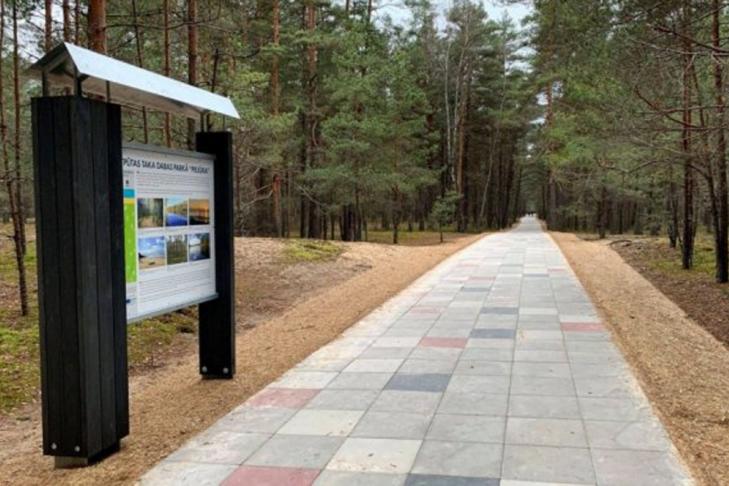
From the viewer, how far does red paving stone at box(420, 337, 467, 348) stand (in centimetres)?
679

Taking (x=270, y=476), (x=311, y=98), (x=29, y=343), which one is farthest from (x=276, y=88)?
(x=270, y=476)

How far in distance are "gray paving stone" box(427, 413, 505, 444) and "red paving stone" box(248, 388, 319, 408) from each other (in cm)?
114

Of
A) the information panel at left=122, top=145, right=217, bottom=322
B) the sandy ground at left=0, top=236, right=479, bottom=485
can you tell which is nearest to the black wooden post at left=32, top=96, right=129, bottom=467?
the sandy ground at left=0, top=236, right=479, bottom=485

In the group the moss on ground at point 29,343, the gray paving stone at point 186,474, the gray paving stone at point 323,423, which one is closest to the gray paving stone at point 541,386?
the gray paving stone at point 323,423

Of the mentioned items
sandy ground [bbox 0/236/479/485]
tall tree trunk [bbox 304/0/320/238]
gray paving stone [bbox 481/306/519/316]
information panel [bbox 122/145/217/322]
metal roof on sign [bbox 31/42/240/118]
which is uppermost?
tall tree trunk [bbox 304/0/320/238]

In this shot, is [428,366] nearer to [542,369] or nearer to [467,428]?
[542,369]

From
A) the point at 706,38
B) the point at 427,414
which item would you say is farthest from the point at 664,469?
the point at 706,38

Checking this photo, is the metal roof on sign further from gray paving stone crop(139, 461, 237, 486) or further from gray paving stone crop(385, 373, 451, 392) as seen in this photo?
gray paving stone crop(385, 373, 451, 392)

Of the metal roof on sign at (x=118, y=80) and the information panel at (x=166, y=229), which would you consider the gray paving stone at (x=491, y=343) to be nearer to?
the information panel at (x=166, y=229)

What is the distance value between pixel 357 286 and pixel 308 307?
2410 millimetres

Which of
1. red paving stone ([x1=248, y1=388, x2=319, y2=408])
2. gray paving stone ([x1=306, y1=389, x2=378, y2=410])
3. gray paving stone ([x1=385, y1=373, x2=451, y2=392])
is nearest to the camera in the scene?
gray paving stone ([x1=306, y1=389, x2=378, y2=410])

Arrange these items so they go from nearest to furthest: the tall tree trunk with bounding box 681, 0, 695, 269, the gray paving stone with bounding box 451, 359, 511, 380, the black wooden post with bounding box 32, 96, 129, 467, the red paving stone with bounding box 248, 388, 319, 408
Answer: the black wooden post with bounding box 32, 96, 129, 467 < the red paving stone with bounding box 248, 388, 319, 408 < the gray paving stone with bounding box 451, 359, 511, 380 < the tall tree trunk with bounding box 681, 0, 695, 269

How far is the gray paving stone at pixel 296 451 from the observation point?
12.0ft

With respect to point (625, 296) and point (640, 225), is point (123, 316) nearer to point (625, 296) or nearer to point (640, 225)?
point (625, 296)
